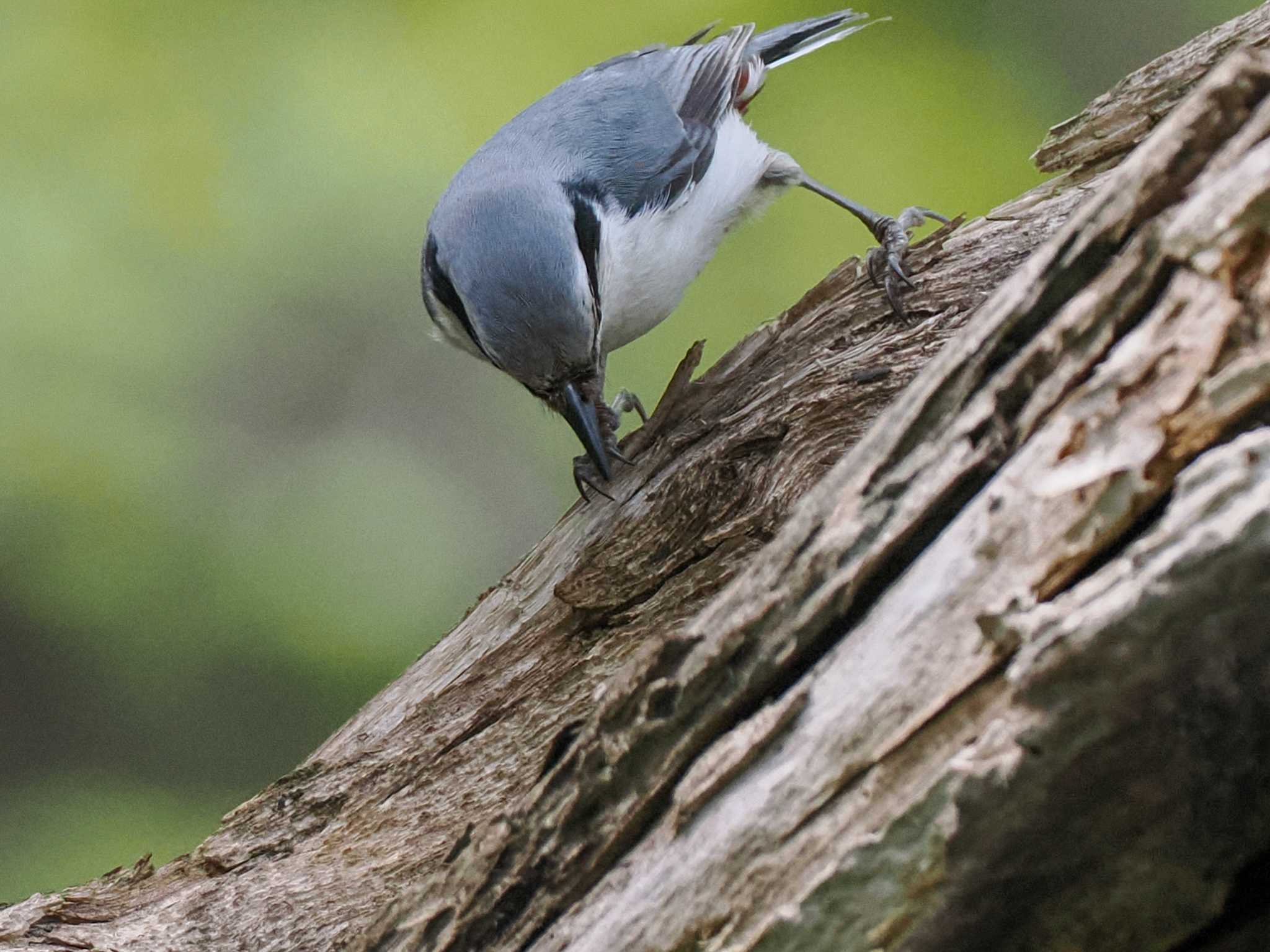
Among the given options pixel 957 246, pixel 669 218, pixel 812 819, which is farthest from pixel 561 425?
pixel 812 819

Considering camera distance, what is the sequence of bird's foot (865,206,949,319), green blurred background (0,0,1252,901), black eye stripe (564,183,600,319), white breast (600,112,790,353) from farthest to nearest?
1. green blurred background (0,0,1252,901)
2. white breast (600,112,790,353)
3. black eye stripe (564,183,600,319)
4. bird's foot (865,206,949,319)

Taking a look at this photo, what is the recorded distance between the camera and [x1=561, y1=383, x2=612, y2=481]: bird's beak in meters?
1.50

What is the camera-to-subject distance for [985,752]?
0.67 metres

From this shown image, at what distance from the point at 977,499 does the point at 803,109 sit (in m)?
1.97

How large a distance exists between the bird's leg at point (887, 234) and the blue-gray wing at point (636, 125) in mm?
211

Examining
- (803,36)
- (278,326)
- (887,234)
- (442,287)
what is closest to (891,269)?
(887,234)

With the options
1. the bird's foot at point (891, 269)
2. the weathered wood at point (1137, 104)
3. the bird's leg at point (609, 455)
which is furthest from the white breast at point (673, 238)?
the weathered wood at point (1137, 104)

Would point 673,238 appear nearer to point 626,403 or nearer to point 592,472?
point 626,403

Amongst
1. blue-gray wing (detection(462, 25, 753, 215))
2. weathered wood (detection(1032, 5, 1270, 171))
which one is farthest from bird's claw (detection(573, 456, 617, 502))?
weathered wood (detection(1032, 5, 1270, 171))

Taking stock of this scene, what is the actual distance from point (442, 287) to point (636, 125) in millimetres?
490

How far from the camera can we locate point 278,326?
2.42 meters

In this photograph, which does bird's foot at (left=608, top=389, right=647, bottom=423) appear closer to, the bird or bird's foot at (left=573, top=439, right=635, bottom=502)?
the bird

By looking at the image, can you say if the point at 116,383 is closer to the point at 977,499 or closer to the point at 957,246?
the point at 957,246

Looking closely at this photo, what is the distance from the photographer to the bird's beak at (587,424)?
4.91 feet
